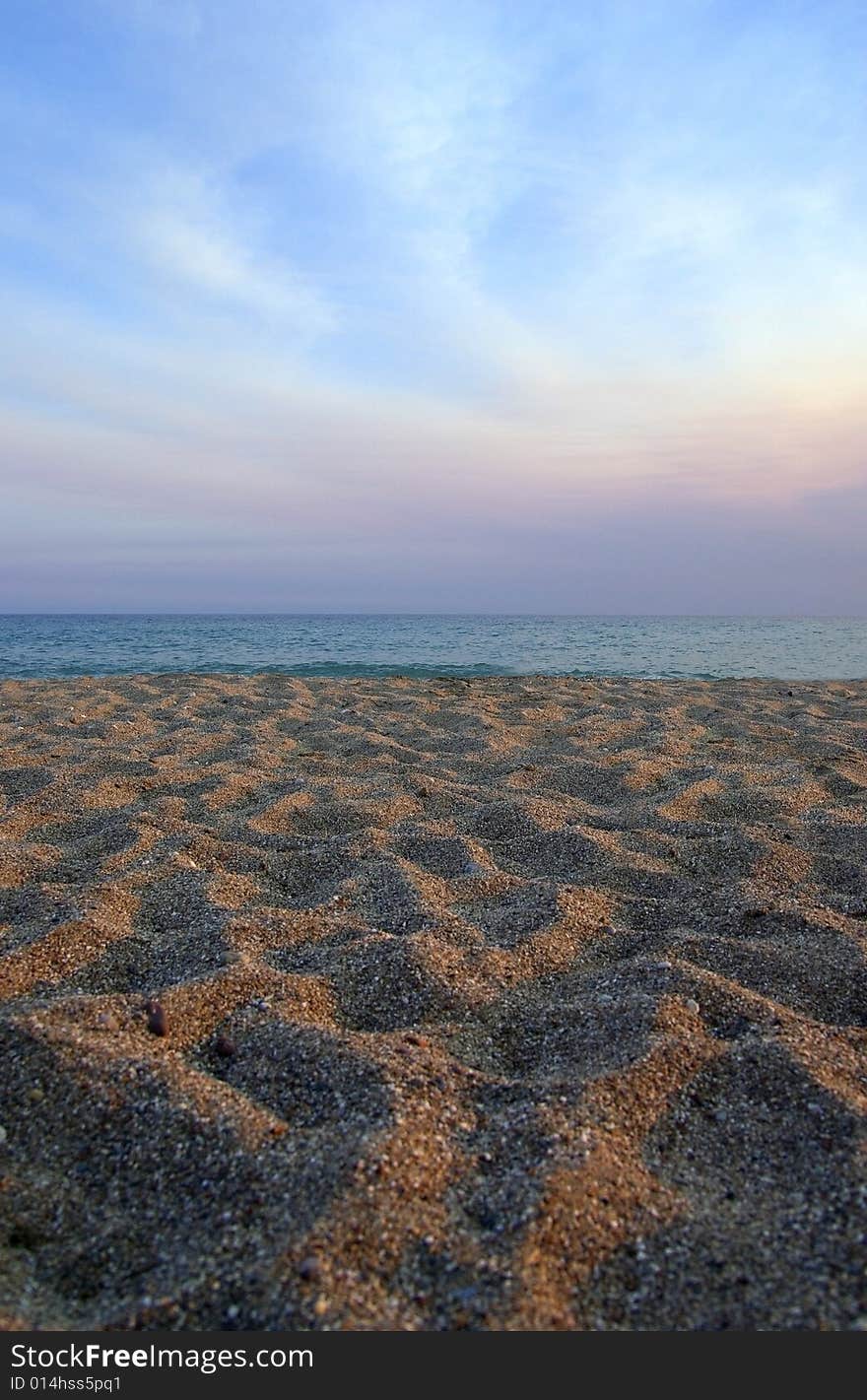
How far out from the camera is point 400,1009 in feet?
8.26

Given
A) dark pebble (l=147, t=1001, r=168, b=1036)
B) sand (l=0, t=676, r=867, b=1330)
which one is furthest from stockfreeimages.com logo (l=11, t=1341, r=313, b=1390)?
dark pebble (l=147, t=1001, r=168, b=1036)

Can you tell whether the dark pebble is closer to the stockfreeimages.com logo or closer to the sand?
the sand

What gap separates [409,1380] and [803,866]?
3025mm

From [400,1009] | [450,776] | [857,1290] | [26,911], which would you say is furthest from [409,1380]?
[450,776]

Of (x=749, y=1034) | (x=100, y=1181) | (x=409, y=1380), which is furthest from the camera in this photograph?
(x=749, y=1034)

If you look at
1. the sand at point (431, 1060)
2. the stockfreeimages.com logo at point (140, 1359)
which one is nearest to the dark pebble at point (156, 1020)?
the sand at point (431, 1060)

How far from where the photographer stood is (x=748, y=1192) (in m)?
1.77

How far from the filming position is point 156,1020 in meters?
2.36

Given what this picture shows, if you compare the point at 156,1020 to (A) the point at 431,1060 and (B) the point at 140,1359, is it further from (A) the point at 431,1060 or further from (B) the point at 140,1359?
(B) the point at 140,1359

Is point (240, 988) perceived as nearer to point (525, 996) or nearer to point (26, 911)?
point (525, 996)

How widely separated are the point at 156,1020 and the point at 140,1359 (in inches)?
39.4

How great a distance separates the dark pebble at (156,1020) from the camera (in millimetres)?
2328

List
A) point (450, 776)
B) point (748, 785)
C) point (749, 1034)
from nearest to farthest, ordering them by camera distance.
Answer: point (749, 1034) < point (748, 785) < point (450, 776)

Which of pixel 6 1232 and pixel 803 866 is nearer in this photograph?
pixel 6 1232
